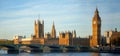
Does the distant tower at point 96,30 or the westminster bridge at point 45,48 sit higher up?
the distant tower at point 96,30

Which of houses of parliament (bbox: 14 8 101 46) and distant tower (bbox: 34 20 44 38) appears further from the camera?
distant tower (bbox: 34 20 44 38)

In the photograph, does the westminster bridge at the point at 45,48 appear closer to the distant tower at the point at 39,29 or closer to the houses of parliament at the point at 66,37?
the houses of parliament at the point at 66,37

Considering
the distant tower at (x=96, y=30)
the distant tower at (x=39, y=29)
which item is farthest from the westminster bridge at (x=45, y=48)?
the distant tower at (x=39, y=29)

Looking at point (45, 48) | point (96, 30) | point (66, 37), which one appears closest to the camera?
point (45, 48)

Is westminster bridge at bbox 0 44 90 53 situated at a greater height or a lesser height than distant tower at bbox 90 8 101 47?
lesser

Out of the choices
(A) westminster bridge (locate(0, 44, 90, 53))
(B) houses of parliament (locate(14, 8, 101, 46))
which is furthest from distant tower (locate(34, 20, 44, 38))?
(A) westminster bridge (locate(0, 44, 90, 53))

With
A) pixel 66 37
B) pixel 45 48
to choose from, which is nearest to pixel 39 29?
pixel 66 37

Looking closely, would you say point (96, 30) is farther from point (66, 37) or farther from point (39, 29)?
point (39, 29)

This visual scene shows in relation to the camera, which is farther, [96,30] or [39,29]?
[39,29]

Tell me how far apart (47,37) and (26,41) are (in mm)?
8791

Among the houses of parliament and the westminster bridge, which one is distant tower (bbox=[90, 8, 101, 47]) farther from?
the westminster bridge

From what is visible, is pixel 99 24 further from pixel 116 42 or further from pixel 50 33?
pixel 50 33

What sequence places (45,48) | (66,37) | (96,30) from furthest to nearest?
(66,37)
(96,30)
(45,48)

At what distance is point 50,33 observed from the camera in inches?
4336
